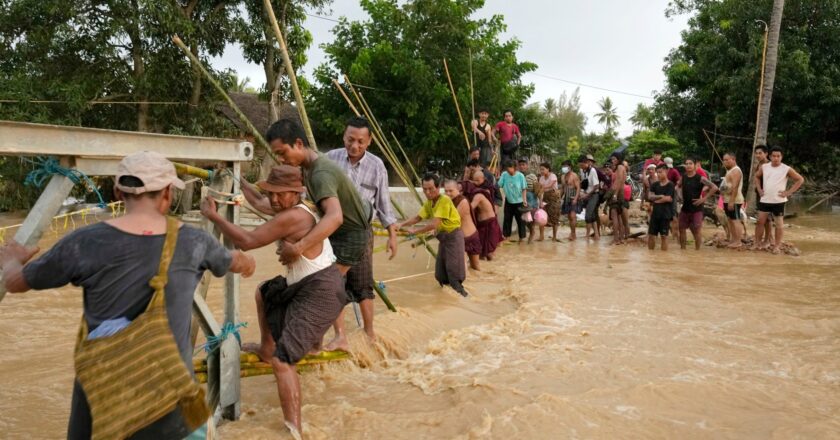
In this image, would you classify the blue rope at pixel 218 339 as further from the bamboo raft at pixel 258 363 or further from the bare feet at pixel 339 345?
the bare feet at pixel 339 345

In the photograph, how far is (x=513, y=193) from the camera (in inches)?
433

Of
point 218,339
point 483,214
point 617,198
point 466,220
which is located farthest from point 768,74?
point 218,339

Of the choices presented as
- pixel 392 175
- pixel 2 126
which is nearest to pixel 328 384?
pixel 2 126

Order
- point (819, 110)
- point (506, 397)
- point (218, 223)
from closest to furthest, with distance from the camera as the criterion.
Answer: point (218, 223), point (506, 397), point (819, 110)

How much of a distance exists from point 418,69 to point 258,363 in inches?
581

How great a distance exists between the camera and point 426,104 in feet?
59.2

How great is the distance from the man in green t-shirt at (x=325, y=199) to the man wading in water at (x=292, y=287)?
0.07m

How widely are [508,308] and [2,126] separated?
490 cm

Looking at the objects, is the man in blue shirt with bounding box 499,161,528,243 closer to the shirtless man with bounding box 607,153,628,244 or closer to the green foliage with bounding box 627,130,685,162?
the shirtless man with bounding box 607,153,628,244

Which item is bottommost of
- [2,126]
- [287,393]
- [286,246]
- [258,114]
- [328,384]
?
[328,384]

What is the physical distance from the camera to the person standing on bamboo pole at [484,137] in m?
11.6

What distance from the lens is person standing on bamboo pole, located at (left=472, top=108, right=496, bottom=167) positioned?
11648 mm

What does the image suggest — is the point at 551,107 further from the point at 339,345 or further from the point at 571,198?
the point at 339,345

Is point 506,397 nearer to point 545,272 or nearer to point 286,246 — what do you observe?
point 286,246
